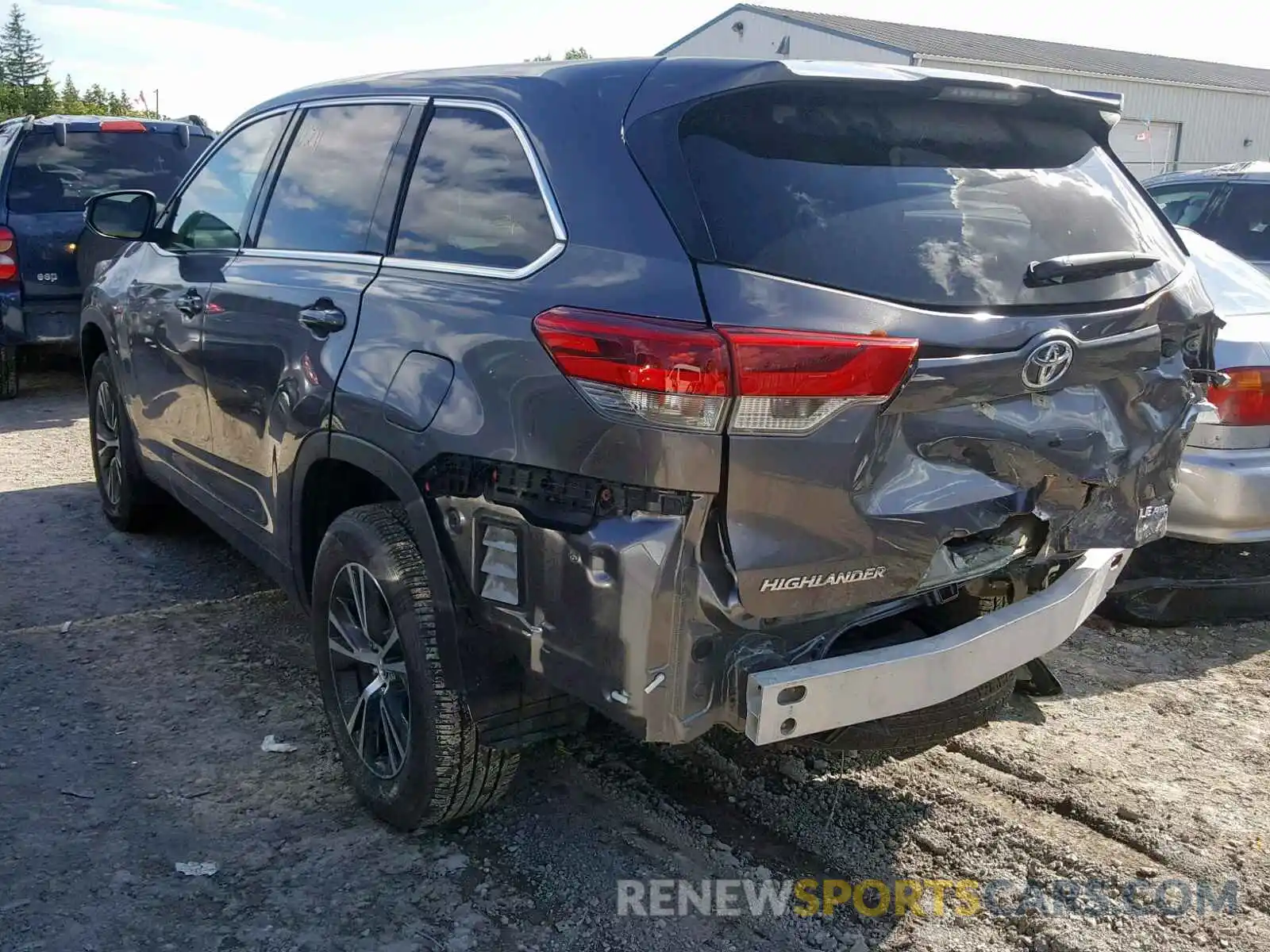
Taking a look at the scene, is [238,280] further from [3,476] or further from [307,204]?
[3,476]

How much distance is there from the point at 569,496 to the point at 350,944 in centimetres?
118

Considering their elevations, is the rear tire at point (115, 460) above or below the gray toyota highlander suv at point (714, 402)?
below

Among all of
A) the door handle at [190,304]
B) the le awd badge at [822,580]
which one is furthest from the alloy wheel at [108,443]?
the le awd badge at [822,580]

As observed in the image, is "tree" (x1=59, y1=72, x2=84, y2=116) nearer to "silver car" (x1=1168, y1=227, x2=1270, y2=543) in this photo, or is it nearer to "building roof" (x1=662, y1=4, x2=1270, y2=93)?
"building roof" (x1=662, y1=4, x2=1270, y2=93)

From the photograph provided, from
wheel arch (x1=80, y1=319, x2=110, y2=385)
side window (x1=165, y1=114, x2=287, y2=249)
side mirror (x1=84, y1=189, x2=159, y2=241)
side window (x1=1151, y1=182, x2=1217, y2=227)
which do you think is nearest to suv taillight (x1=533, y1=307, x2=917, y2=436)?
side window (x1=165, y1=114, x2=287, y2=249)

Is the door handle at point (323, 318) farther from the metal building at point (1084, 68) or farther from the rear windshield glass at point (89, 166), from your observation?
the metal building at point (1084, 68)

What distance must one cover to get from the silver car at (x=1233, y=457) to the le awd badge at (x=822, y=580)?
2.30 m

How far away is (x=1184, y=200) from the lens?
716 cm

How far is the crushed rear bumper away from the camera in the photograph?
228 centimetres

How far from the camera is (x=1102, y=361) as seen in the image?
104 inches

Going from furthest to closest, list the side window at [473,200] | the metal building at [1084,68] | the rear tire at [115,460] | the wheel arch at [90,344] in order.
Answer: the metal building at [1084,68], the wheel arch at [90,344], the rear tire at [115,460], the side window at [473,200]

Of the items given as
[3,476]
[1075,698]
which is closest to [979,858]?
[1075,698]

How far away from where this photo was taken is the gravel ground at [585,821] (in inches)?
107

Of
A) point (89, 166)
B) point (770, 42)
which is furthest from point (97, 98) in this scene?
point (89, 166)
